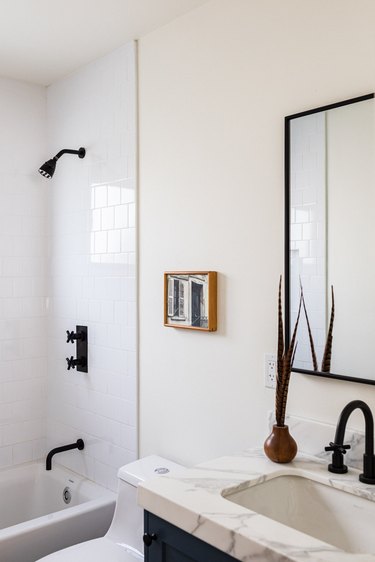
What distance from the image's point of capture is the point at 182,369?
2.37m

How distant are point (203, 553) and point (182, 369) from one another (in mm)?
1028

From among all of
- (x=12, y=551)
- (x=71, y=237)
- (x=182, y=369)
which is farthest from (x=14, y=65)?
(x=12, y=551)

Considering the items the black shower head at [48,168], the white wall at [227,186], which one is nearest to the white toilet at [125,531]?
the white wall at [227,186]

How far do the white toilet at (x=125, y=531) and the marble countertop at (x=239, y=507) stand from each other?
1.97 ft

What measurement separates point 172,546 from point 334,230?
3.53 feet

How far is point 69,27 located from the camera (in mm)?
2492

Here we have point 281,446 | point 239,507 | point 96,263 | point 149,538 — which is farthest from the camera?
point 96,263

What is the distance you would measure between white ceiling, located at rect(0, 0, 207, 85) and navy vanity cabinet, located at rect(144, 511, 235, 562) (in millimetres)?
1968

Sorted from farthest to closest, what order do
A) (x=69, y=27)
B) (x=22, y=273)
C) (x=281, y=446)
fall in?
(x=22, y=273) → (x=69, y=27) → (x=281, y=446)

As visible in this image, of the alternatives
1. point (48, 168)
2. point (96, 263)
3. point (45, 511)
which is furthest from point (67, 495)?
point (48, 168)

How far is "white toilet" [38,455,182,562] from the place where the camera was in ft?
7.09

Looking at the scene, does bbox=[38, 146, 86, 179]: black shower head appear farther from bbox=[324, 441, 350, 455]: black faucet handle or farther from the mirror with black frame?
bbox=[324, 441, 350, 455]: black faucet handle

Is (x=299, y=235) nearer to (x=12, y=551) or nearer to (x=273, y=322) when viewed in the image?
(x=273, y=322)

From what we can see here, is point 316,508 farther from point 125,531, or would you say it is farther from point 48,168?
point 48,168
